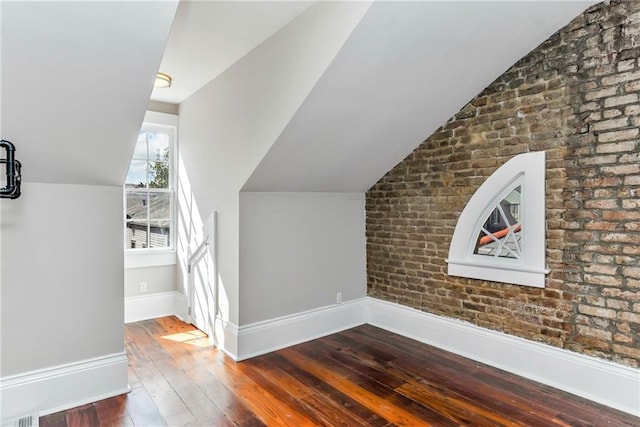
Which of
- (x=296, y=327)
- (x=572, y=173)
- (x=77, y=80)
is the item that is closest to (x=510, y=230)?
(x=572, y=173)

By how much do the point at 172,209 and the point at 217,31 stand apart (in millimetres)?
2559

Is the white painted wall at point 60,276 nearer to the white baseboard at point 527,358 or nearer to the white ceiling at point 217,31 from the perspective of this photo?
the white ceiling at point 217,31

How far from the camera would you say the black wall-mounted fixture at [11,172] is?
2.17 metres

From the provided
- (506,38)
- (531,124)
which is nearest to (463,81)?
(506,38)

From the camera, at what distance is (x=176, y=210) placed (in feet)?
15.7

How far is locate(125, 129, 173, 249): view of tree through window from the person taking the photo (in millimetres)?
4590

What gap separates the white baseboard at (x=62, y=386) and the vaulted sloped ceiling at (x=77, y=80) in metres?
1.28

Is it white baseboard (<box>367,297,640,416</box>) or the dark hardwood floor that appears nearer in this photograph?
the dark hardwood floor

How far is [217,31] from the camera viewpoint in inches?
116

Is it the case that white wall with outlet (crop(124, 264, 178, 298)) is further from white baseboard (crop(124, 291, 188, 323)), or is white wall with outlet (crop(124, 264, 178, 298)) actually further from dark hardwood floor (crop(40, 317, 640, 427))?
dark hardwood floor (crop(40, 317, 640, 427))

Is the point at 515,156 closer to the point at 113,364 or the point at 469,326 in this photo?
the point at 469,326

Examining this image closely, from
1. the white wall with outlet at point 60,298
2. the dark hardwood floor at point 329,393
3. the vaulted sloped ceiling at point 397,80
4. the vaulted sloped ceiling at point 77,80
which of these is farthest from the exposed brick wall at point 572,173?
the white wall with outlet at point 60,298

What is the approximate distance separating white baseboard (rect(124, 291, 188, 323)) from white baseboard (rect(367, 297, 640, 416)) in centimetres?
245

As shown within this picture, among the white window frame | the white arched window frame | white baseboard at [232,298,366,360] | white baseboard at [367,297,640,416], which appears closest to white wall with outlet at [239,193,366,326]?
white baseboard at [232,298,366,360]
